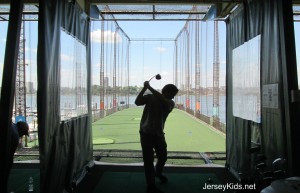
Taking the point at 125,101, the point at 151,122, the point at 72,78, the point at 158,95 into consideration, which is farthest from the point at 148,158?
the point at 125,101

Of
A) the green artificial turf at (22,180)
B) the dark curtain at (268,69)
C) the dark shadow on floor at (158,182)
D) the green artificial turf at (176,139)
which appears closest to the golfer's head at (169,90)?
the dark curtain at (268,69)

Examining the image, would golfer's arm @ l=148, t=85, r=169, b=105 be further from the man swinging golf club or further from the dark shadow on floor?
the dark shadow on floor

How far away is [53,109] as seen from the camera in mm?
2551

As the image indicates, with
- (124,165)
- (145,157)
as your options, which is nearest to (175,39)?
(124,165)

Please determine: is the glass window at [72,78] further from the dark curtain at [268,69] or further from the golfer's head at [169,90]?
the dark curtain at [268,69]

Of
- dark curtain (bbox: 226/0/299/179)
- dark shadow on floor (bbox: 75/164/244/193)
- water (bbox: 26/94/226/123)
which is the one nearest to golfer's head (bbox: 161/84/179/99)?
water (bbox: 26/94/226/123)

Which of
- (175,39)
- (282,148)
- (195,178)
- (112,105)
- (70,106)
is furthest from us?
(175,39)

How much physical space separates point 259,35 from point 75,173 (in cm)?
249

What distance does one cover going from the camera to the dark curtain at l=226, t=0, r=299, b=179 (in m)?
2.07

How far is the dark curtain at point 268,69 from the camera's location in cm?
207

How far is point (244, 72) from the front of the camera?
327 cm

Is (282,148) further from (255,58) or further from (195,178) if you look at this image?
(195,178)

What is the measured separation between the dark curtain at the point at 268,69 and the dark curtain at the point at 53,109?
1.91m

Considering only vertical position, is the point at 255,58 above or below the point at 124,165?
above
